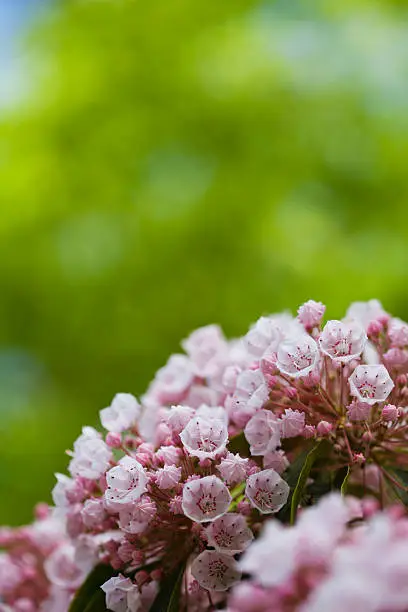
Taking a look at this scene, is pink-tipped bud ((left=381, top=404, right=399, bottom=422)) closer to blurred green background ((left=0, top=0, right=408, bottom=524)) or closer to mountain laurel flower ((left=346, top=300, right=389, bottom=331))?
mountain laurel flower ((left=346, top=300, right=389, bottom=331))

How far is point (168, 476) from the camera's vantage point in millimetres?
717

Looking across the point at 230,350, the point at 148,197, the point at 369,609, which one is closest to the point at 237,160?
the point at 148,197

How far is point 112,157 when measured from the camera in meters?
4.31

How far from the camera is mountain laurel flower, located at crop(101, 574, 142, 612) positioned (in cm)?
75

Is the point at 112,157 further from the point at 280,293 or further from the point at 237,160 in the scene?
the point at 280,293

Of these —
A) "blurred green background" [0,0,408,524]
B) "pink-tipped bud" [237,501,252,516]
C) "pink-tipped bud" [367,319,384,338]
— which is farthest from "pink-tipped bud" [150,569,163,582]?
"blurred green background" [0,0,408,524]

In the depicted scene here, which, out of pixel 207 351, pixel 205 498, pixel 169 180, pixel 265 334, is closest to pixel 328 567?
pixel 205 498

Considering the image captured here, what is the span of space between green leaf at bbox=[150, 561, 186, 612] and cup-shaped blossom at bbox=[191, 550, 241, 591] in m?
0.05

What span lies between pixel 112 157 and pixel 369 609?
4.06 metres

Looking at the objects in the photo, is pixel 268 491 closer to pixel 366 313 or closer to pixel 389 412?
pixel 389 412

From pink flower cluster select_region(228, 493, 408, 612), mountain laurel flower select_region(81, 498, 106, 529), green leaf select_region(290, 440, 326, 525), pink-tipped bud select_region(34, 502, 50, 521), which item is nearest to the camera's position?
pink flower cluster select_region(228, 493, 408, 612)

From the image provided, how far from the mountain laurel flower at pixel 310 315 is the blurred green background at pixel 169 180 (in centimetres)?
285

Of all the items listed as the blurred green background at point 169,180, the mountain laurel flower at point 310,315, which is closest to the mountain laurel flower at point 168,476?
the mountain laurel flower at point 310,315

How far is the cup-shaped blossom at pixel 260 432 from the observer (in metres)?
0.75
